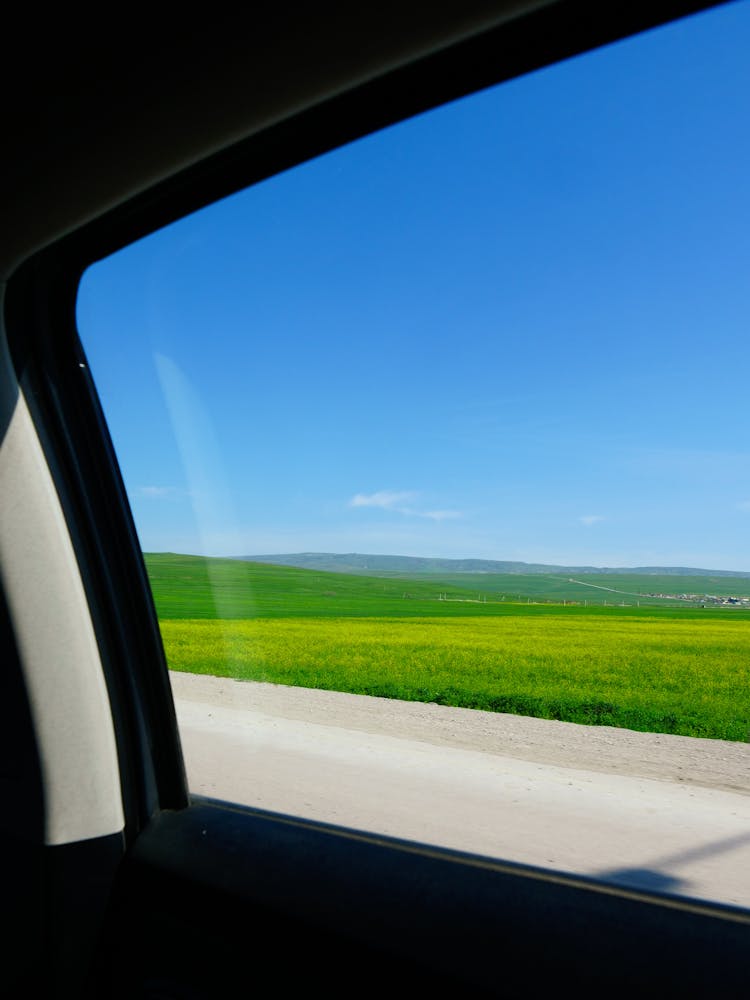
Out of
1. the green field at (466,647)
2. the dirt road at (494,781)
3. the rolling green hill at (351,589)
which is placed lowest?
the dirt road at (494,781)

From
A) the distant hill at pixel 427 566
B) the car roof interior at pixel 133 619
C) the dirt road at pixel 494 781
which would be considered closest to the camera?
the car roof interior at pixel 133 619

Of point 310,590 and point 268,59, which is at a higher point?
point 268,59

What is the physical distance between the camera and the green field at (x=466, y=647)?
205 cm

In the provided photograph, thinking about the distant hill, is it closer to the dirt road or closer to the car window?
the car window

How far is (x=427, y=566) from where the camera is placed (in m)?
3.01

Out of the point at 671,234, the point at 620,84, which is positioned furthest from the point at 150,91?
the point at 671,234

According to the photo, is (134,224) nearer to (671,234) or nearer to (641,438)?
(671,234)

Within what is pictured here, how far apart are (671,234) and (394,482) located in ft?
4.70

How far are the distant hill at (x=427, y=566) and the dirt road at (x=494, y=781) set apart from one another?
41cm

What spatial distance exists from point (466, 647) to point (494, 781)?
154cm

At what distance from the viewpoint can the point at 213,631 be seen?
207cm

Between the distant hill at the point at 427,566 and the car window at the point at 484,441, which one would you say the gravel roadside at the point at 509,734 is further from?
the distant hill at the point at 427,566

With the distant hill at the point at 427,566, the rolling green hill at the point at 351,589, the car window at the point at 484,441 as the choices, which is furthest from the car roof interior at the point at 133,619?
the distant hill at the point at 427,566

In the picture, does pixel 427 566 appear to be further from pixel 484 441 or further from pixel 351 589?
pixel 484 441
